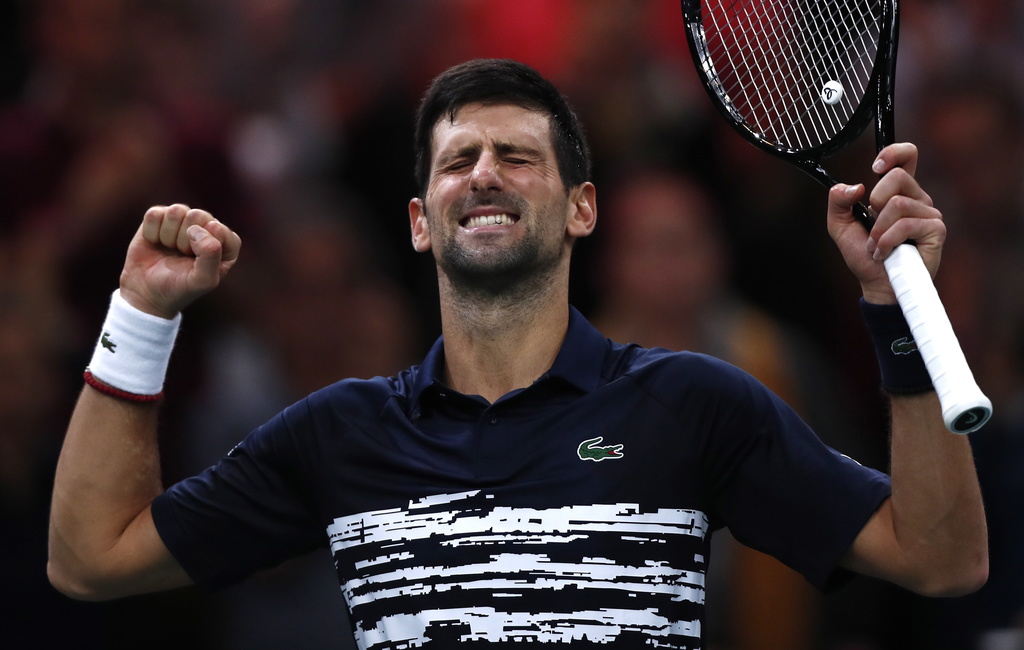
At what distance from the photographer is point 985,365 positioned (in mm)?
4879

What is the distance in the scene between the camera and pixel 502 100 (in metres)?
3.13

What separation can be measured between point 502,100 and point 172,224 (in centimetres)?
82

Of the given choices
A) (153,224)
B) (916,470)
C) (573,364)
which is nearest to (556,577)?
(573,364)

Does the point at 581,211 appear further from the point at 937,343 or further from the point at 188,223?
the point at 937,343

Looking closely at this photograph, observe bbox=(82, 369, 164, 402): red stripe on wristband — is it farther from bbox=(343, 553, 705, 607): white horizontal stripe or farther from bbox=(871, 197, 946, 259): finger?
bbox=(871, 197, 946, 259): finger

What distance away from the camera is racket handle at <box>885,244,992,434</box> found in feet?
7.23

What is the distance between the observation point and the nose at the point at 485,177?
9.82 ft

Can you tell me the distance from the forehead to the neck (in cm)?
33

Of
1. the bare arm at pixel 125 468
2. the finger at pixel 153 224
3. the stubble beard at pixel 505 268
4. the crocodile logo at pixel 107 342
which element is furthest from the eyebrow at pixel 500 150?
the crocodile logo at pixel 107 342

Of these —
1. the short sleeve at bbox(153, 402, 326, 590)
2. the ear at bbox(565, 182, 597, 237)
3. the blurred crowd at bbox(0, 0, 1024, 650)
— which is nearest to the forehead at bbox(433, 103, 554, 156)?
the ear at bbox(565, 182, 597, 237)

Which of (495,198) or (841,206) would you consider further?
(495,198)

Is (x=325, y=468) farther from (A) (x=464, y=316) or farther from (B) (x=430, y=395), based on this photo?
(A) (x=464, y=316)

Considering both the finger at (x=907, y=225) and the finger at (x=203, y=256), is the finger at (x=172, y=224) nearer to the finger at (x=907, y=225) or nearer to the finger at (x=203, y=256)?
the finger at (x=203, y=256)

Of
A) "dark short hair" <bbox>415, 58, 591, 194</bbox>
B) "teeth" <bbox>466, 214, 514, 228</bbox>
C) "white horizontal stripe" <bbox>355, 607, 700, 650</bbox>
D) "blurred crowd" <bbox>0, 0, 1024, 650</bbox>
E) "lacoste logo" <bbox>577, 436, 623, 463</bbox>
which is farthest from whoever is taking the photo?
"blurred crowd" <bbox>0, 0, 1024, 650</bbox>
